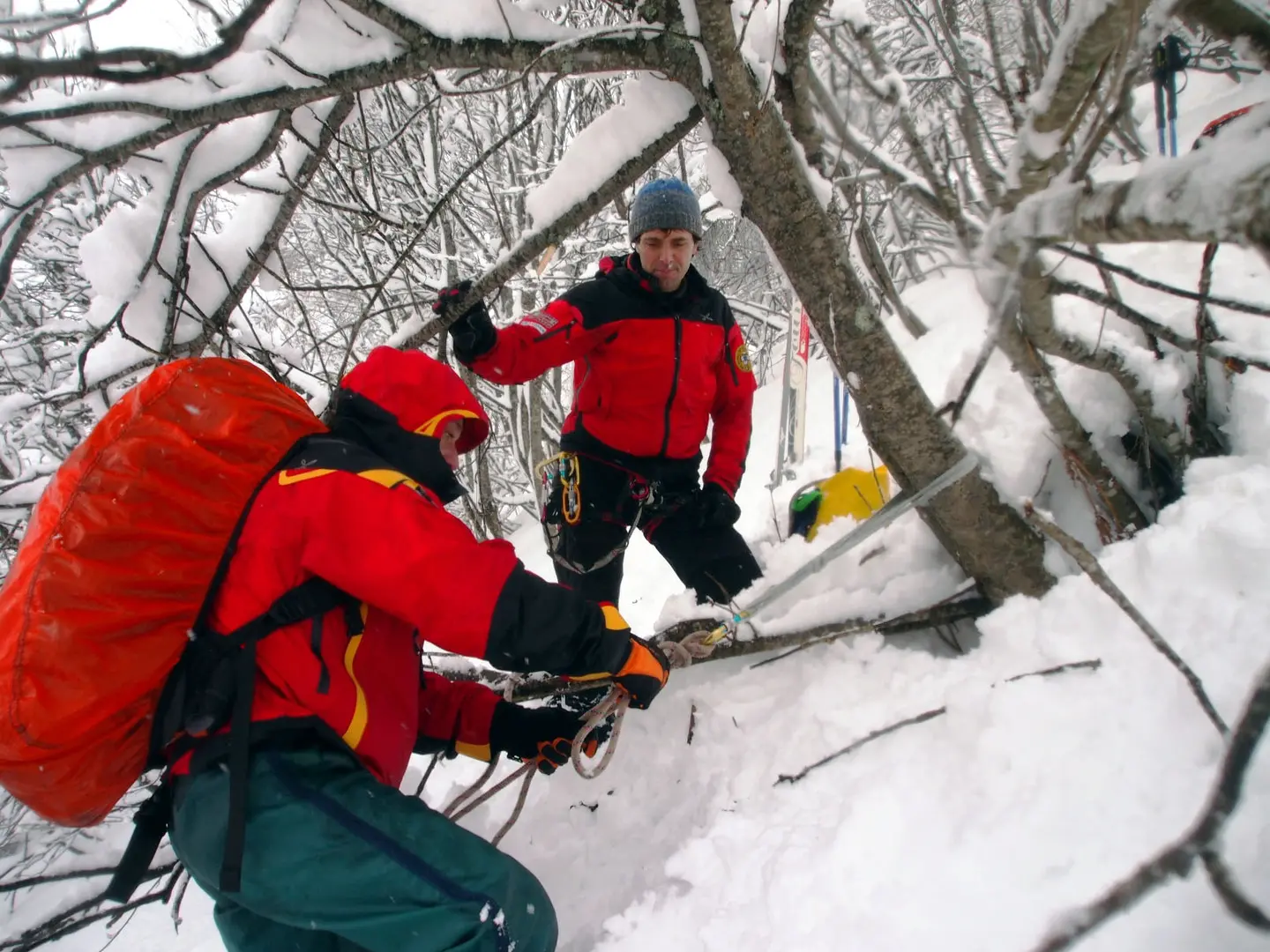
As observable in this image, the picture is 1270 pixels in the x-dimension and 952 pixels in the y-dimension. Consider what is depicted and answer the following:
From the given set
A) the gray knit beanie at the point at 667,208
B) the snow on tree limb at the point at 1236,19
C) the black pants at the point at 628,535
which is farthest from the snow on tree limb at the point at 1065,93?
the black pants at the point at 628,535

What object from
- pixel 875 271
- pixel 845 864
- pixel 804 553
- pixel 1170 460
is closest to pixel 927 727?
pixel 845 864

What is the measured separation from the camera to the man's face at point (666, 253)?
88.8 inches

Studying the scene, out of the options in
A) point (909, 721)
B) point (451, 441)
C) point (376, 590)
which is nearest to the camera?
point (376, 590)

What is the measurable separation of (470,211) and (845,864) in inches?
337

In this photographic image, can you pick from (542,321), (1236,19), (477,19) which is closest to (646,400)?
(542,321)

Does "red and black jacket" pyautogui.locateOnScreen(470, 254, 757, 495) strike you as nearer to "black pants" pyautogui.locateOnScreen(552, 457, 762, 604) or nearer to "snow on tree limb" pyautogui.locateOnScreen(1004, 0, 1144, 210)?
"black pants" pyautogui.locateOnScreen(552, 457, 762, 604)

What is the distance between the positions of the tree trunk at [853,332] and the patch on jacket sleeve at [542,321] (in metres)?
0.86

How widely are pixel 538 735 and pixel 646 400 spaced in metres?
1.16

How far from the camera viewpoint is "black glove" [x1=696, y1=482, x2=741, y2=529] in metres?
2.52

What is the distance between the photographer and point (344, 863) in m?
1.22

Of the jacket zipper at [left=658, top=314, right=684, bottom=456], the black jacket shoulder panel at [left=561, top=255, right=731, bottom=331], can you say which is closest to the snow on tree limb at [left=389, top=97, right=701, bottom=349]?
the black jacket shoulder panel at [left=561, top=255, right=731, bottom=331]

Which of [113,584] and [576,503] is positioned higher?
[113,584]

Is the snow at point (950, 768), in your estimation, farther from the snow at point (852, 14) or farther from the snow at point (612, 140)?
the snow at point (852, 14)

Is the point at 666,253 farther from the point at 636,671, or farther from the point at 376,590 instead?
the point at 376,590
